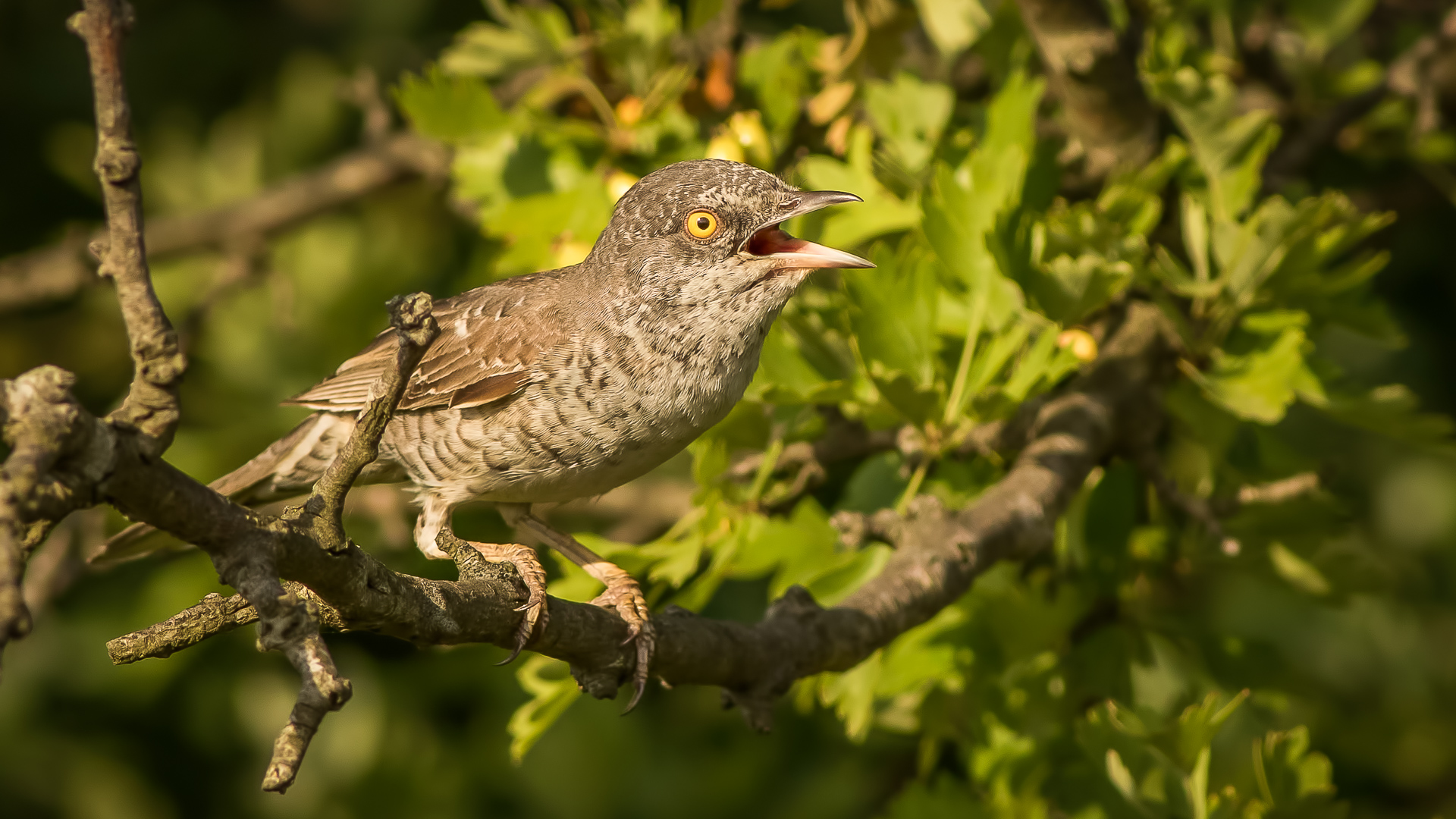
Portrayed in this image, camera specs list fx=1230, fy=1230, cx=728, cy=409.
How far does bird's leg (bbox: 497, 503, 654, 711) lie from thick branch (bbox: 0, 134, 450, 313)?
1.93 meters

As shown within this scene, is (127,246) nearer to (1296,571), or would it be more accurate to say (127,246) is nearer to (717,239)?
(717,239)

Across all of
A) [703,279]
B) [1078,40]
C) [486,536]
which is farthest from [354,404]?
[1078,40]

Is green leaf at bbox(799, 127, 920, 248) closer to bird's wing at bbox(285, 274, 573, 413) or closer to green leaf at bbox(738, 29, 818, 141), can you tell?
green leaf at bbox(738, 29, 818, 141)

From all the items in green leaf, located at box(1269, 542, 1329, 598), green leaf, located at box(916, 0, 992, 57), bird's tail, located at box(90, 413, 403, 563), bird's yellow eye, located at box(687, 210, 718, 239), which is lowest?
green leaf, located at box(1269, 542, 1329, 598)

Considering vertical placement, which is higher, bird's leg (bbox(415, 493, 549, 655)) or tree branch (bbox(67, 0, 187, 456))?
tree branch (bbox(67, 0, 187, 456))

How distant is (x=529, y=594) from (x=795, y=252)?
3.76 feet

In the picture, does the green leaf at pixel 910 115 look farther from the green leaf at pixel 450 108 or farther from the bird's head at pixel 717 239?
the green leaf at pixel 450 108

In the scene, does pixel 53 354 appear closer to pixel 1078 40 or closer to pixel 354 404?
pixel 354 404

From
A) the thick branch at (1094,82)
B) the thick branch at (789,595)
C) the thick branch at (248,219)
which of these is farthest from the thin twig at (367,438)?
the thick branch at (248,219)

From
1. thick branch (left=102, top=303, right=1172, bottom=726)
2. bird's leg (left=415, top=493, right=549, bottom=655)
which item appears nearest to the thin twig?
thick branch (left=102, top=303, right=1172, bottom=726)

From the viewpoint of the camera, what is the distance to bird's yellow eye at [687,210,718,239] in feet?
9.43

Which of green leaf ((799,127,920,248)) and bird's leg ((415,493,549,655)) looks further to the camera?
green leaf ((799,127,920,248))

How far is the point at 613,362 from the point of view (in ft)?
8.95

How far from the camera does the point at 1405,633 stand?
5.39 metres
